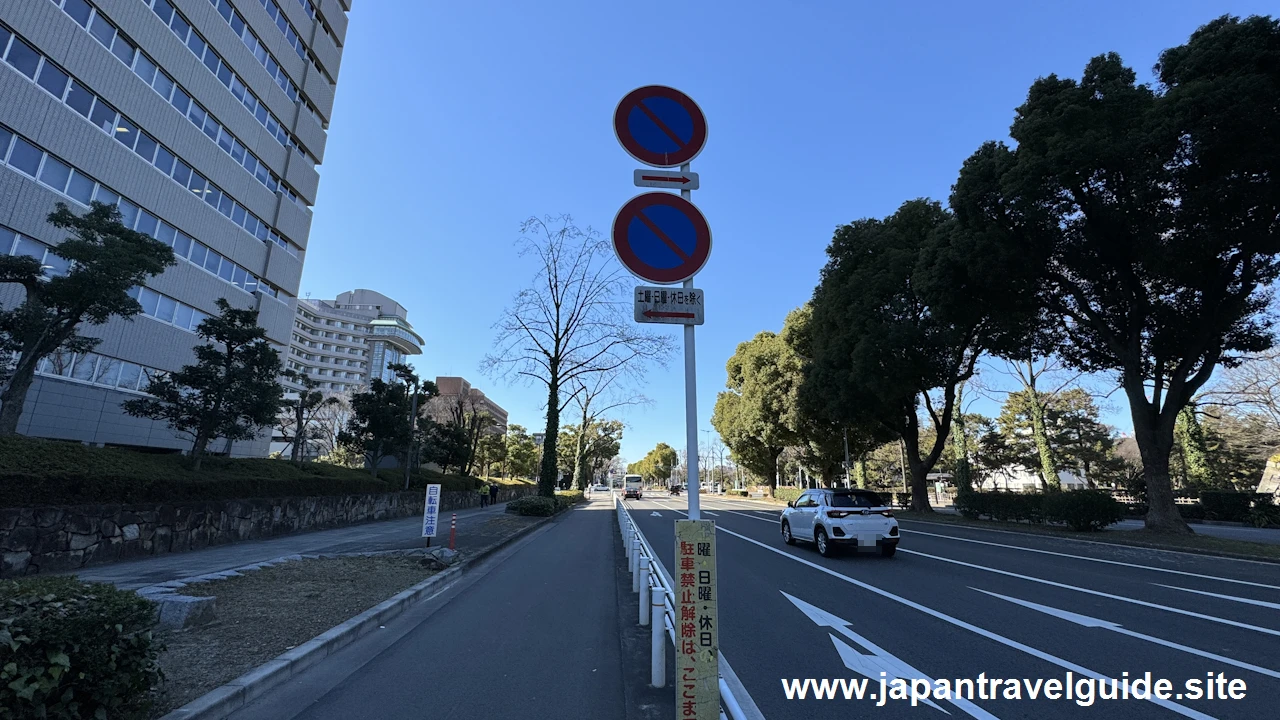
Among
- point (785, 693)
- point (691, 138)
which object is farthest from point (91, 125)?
point (785, 693)

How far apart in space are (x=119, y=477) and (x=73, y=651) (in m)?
10.4

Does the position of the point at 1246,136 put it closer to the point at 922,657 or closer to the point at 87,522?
the point at 922,657

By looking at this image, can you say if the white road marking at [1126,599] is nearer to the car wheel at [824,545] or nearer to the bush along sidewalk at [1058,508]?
the car wheel at [824,545]

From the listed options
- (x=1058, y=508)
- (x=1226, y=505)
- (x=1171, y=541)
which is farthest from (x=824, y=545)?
(x=1226, y=505)

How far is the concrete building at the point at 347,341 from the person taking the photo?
8269 cm

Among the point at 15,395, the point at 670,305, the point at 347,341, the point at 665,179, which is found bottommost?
the point at 670,305

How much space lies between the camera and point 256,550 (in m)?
12.0

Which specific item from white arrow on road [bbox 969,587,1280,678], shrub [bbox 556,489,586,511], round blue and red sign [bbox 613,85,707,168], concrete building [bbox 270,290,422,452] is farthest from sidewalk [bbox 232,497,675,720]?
concrete building [bbox 270,290,422,452]

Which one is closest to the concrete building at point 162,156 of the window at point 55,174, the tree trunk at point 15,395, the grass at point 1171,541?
the window at point 55,174

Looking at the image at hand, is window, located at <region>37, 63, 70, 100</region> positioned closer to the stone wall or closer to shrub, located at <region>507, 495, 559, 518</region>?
the stone wall

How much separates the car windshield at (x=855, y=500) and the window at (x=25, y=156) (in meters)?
24.1

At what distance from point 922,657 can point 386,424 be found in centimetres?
2501

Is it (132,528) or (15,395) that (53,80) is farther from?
(132,528)

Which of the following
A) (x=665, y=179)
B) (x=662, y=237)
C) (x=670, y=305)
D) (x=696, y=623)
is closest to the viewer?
(x=696, y=623)
